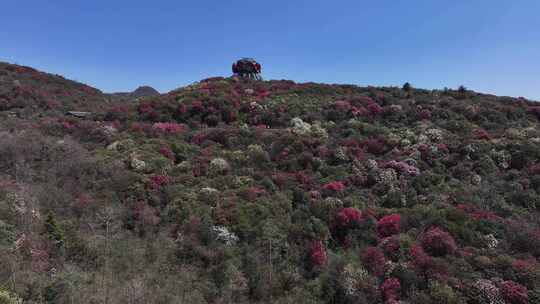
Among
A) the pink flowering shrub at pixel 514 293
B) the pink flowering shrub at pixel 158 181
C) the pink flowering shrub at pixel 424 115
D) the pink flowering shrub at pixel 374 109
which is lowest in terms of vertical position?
the pink flowering shrub at pixel 514 293

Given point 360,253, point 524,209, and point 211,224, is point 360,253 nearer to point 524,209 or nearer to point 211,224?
point 211,224

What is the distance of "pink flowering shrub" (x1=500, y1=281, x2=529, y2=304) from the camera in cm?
763

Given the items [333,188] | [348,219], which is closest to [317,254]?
[348,219]

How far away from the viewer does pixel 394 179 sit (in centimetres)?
1483

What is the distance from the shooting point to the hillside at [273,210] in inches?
311

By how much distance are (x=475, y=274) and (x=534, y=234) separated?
3.04 m

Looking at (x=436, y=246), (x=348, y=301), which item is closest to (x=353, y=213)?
(x=436, y=246)

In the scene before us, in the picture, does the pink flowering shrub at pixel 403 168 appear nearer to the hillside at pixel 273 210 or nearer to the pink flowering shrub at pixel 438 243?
the hillside at pixel 273 210

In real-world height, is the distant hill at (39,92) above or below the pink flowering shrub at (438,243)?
above

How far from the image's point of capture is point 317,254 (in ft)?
31.7

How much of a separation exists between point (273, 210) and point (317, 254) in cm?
276

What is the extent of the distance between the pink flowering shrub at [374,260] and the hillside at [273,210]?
0.04 metres

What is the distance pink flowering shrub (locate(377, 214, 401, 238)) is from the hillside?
62 mm

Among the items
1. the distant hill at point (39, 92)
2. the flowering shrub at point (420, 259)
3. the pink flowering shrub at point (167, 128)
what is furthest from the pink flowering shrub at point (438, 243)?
the distant hill at point (39, 92)
